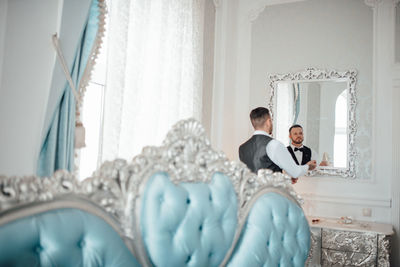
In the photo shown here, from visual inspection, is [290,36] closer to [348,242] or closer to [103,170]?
[348,242]

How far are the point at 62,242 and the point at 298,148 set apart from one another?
118 inches

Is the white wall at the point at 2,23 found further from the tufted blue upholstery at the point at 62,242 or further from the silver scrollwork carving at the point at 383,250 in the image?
the silver scrollwork carving at the point at 383,250

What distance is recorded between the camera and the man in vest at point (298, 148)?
3711 millimetres

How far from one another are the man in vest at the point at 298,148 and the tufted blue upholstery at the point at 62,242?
8.95ft

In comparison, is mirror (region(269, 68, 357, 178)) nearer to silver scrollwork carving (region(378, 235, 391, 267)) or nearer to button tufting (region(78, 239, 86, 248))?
silver scrollwork carving (region(378, 235, 391, 267))

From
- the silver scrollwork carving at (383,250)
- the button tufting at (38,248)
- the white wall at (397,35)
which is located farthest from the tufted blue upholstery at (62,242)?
the white wall at (397,35)

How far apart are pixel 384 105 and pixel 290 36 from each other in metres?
1.16

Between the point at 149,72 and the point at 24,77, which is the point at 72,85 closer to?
the point at 24,77

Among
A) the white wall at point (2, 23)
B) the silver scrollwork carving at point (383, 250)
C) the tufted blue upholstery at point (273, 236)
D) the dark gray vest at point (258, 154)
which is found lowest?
the silver scrollwork carving at point (383, 250)

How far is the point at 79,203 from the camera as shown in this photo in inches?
47.5

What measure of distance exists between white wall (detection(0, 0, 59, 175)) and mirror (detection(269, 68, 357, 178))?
2536 millimetres

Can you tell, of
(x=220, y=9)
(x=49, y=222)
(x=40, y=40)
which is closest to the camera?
(x=49, y=222)

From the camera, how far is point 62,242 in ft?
3.60

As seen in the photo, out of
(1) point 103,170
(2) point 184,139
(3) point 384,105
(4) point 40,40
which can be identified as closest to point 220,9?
(3) point 384,105
